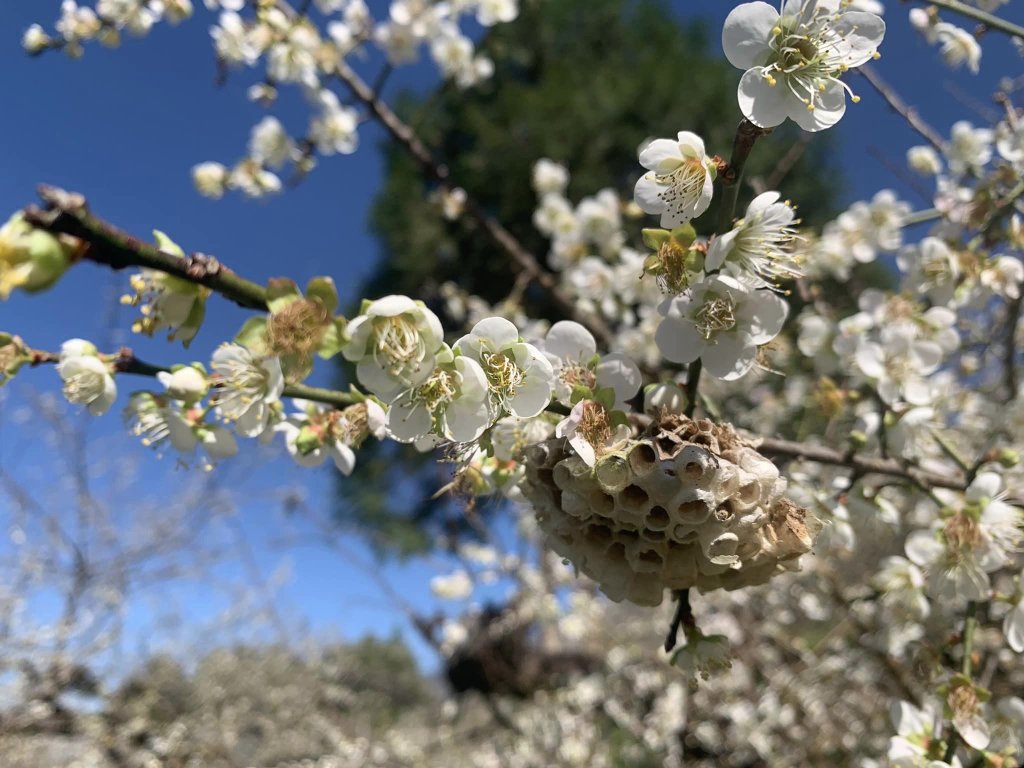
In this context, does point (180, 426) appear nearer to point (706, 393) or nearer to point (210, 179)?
point (706, 393)

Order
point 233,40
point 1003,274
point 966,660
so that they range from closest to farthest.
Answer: point 966,660, point 1003,274, point 233,40

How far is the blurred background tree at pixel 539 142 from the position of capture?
6816 mm

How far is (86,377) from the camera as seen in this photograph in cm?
76

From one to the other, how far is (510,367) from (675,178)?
0.27 meters

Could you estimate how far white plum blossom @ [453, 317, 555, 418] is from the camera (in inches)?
25.5

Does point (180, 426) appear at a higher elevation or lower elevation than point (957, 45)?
higher

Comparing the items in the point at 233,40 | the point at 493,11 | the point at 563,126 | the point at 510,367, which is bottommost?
the point at 510,367

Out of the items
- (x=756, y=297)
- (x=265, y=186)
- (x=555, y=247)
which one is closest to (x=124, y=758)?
(x=265, y=186)

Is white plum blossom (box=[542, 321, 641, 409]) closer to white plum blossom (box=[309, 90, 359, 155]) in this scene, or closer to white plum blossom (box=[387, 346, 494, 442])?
white plum blossom (box=[387, 346, 494, 442])

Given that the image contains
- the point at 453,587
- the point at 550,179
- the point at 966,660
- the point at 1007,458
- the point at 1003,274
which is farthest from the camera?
the point at 453,587

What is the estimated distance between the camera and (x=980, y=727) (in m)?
0.87

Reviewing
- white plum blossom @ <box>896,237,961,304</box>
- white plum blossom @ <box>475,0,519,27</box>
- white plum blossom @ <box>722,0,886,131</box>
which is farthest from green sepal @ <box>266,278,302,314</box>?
white plum blossom @ <box>475,0,519,27</box>

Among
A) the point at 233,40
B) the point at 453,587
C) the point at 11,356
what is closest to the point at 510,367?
the point at 11,356

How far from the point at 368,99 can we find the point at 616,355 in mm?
1783
